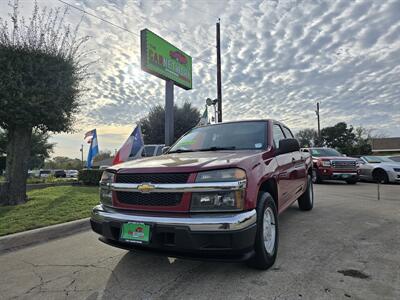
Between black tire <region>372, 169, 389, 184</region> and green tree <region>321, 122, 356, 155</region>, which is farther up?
green tree <region>321, 122, 356, 155</region>

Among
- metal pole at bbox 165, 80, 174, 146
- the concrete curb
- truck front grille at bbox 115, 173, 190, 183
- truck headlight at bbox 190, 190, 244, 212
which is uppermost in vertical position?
metal pole at bbox 165, 80, 174, 146

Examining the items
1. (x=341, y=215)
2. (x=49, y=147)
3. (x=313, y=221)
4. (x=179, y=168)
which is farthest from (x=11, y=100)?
(x=49, y=147)

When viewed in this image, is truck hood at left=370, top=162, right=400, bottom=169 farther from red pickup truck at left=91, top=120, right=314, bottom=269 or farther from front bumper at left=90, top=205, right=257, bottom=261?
front bumper at left=90, top=205, right=257, bottom=261

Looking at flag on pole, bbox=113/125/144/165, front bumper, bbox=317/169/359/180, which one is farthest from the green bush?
front bumper, bbox=317/169/359/180

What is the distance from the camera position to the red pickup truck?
2615mm

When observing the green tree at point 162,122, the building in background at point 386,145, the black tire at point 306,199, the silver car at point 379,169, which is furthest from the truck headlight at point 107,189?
the building in background at point 386,145

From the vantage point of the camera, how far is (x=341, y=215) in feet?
19.7

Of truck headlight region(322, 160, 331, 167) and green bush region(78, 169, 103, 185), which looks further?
truck headlight region(322, 160, 331, 167)

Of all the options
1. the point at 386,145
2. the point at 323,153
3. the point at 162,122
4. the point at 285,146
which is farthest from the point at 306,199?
the point at 386,145

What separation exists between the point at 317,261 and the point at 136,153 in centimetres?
772

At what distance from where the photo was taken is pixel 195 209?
9.05 feet

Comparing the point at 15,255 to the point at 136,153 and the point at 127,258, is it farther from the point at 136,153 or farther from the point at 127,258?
the point at 136,153

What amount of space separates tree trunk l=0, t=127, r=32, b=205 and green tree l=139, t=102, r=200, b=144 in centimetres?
2014

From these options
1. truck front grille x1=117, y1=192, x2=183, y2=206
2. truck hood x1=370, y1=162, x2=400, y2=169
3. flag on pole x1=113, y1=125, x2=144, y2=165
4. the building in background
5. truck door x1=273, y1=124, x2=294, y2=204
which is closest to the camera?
truck front grille x1=117, y1=192, x2=183, y2=206
